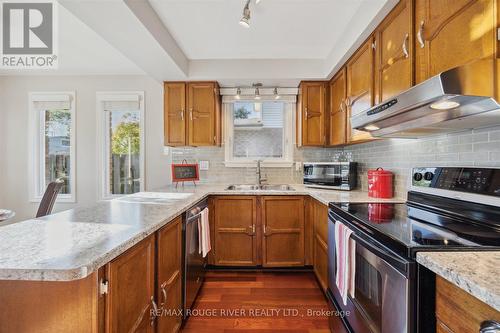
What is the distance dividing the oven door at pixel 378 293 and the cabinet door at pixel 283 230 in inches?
42.5

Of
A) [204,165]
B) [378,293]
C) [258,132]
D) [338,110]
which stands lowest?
[378,293]

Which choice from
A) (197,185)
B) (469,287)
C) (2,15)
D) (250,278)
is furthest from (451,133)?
(2,15)

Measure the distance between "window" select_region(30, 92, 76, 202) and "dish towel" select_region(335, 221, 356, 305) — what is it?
354 cm

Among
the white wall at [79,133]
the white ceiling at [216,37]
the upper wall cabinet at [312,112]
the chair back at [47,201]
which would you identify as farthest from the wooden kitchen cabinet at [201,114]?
the chair back at [47,201]

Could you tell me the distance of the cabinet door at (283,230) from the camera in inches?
98.1

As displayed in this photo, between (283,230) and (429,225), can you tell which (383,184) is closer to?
(429,225)

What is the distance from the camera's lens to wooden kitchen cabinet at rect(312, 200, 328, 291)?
197 centimetres

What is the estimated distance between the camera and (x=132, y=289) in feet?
3.23

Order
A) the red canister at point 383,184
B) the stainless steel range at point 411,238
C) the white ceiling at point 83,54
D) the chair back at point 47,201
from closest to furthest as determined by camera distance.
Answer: the stainless steel range at point 411,238
the red canister at point 383,184
the chair back at point 47,201
the white ceiling at point 83,54

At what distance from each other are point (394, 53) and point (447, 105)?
0.72 metres

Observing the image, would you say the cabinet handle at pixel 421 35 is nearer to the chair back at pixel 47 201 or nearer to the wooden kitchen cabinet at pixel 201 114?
the wooden kitchen cabinet at pixel 201 114

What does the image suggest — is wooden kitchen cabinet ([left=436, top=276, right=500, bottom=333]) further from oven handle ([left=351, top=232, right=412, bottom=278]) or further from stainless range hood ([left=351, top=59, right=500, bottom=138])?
stainless range hood ([left=351, top=59, right=500, bottom=138])

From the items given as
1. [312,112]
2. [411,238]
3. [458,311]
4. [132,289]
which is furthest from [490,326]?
[312,112]

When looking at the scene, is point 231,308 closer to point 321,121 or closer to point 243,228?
point 243,228
